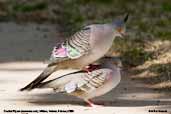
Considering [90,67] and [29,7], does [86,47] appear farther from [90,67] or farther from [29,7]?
[29,7]

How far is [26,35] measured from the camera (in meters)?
17.3

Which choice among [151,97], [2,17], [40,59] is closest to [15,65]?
[40,59]

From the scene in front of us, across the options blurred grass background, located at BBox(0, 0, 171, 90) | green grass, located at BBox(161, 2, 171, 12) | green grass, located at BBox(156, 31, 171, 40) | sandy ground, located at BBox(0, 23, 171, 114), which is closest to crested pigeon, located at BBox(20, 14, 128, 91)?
sandy ground, located at BBox(0, 23, 171, 114)

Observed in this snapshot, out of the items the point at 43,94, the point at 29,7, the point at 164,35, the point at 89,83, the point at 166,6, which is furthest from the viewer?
the point at 29,7

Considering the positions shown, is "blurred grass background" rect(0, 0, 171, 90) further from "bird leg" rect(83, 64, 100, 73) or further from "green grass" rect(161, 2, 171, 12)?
"bird leg" rect(83, 64, 100, 73)

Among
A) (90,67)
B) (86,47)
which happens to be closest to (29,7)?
(90,67)

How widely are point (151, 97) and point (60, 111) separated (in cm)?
167

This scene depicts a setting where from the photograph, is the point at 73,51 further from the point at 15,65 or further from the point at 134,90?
the point at 15,65

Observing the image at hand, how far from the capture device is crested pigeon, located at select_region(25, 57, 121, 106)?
8656 millimetres

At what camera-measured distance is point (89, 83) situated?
8703 mm

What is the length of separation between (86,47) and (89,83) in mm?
405

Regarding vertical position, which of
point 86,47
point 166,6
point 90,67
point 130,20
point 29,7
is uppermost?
point 29,7

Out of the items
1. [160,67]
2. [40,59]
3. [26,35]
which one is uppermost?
[26,35]

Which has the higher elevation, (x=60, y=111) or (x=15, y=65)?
(x=15, y=65)
